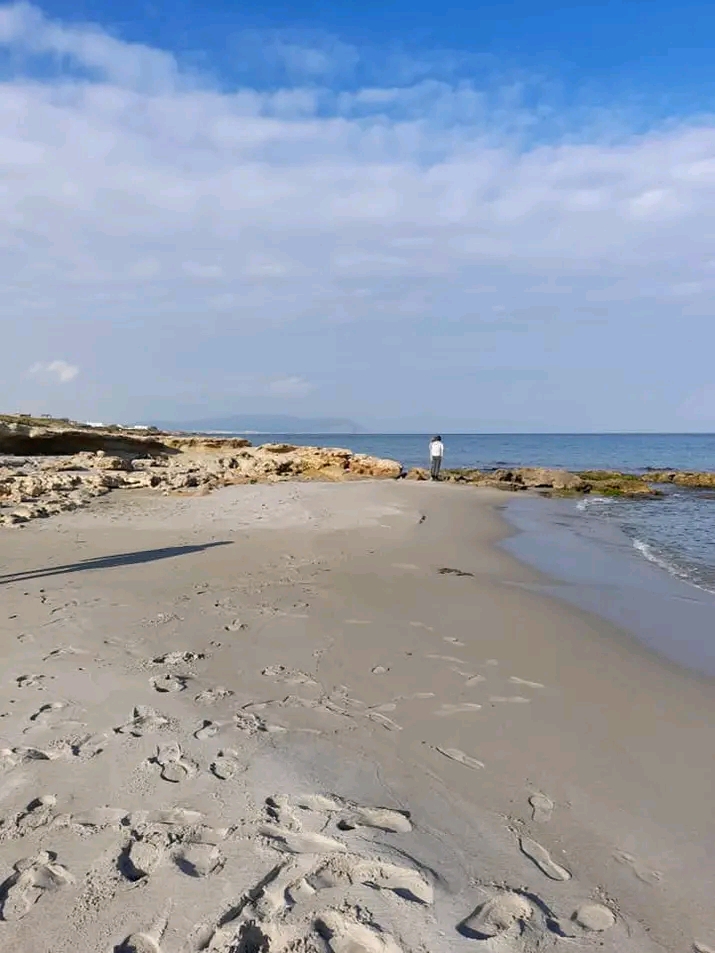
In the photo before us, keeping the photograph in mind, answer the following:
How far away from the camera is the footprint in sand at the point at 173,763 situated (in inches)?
131

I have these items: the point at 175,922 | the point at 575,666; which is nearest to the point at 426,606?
the point at 575,666

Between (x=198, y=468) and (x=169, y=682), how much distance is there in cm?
1943

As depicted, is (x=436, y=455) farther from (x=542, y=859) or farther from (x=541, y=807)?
(x=542, y=859)

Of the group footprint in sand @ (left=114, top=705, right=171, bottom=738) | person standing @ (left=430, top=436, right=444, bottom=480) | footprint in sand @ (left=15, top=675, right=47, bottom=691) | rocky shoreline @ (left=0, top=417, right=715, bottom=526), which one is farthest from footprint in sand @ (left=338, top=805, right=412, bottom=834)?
person standing @ (left=430, top=436, right=444, bottom=480)

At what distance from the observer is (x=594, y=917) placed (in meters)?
2.51

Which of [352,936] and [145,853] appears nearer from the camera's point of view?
[352,936]

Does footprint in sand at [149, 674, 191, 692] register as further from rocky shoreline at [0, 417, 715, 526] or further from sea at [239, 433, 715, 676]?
rocky shoreline at [0, 417, 715, 526]

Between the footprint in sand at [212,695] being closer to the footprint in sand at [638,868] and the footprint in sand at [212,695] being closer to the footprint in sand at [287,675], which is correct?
the footprint in sand at [287,675]

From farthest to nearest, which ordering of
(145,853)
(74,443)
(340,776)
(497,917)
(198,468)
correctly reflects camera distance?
(74,443)
(198,468)
(340,776)
(145,853)
(497,917)

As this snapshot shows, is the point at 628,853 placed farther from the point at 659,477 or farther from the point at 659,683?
the point at 659,477

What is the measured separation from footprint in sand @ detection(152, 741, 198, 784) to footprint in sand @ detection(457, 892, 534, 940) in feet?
5.06

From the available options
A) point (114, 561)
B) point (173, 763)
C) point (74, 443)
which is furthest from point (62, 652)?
point (74, 443)

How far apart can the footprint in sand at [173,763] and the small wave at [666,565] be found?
7841mm

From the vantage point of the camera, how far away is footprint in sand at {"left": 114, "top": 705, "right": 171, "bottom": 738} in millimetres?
3830
